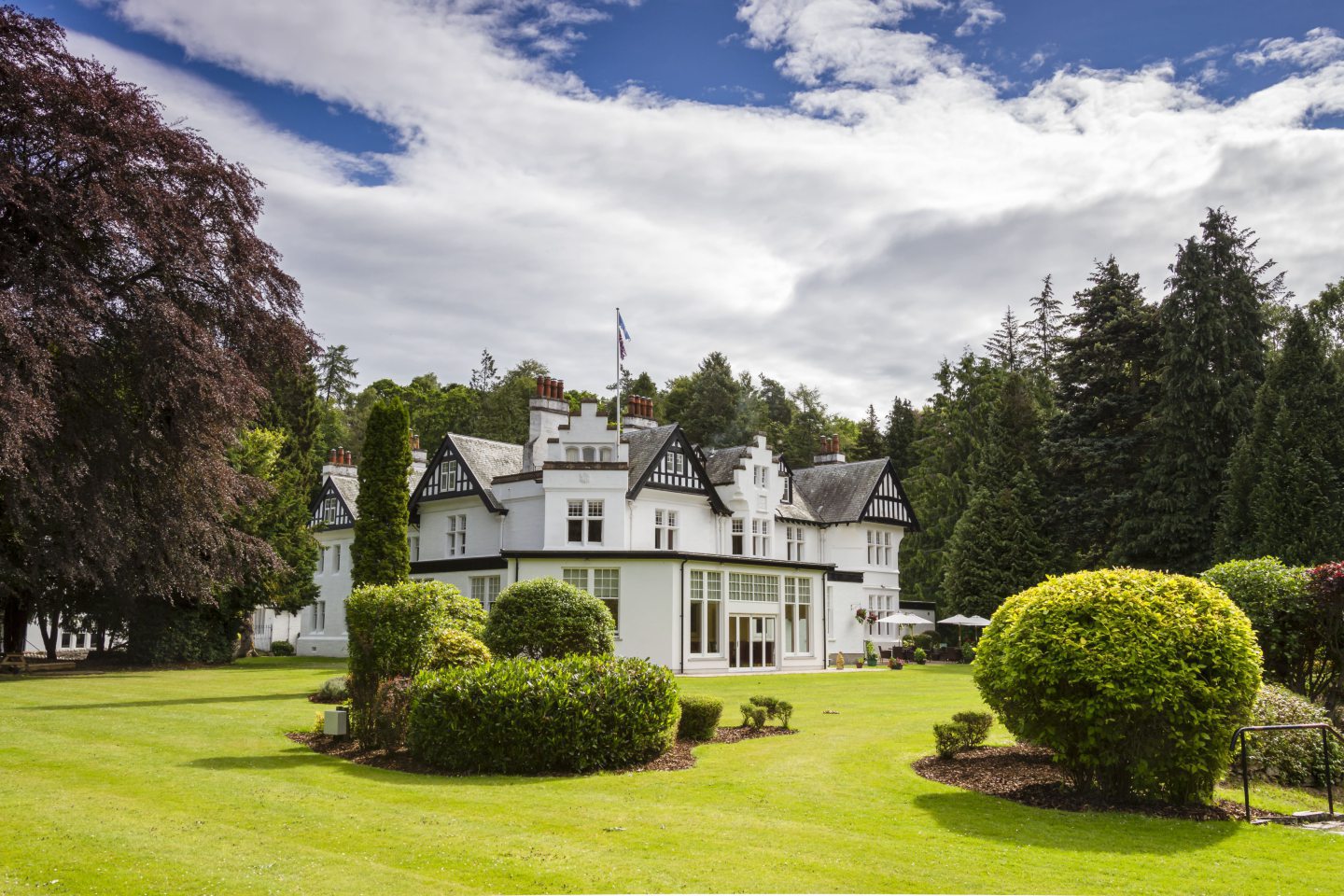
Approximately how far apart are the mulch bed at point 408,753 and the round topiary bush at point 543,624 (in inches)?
114

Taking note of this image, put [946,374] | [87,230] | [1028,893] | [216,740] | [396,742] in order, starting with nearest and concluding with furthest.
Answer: [1028,893], [396,742], [216,740], [87,230], [946,374]

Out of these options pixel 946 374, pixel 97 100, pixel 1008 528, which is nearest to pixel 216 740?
pixel 97 100

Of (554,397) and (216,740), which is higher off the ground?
(554,397)

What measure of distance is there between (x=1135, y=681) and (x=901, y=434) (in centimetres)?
6745

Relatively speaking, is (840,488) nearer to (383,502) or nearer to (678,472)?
(678,472)

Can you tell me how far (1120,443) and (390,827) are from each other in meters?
45.7

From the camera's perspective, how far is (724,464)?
43375 mm

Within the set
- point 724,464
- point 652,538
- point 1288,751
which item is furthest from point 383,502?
point 1288,751

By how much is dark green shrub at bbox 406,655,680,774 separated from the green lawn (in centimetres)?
65

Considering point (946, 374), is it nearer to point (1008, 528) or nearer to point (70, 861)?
point (1008, 528)

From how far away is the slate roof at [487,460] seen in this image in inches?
1614

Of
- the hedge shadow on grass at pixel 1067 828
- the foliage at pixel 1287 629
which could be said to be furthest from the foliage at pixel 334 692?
the foliage at pixel 1287 629

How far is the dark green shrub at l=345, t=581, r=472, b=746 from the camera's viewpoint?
1602 centimetres

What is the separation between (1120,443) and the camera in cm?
4853
